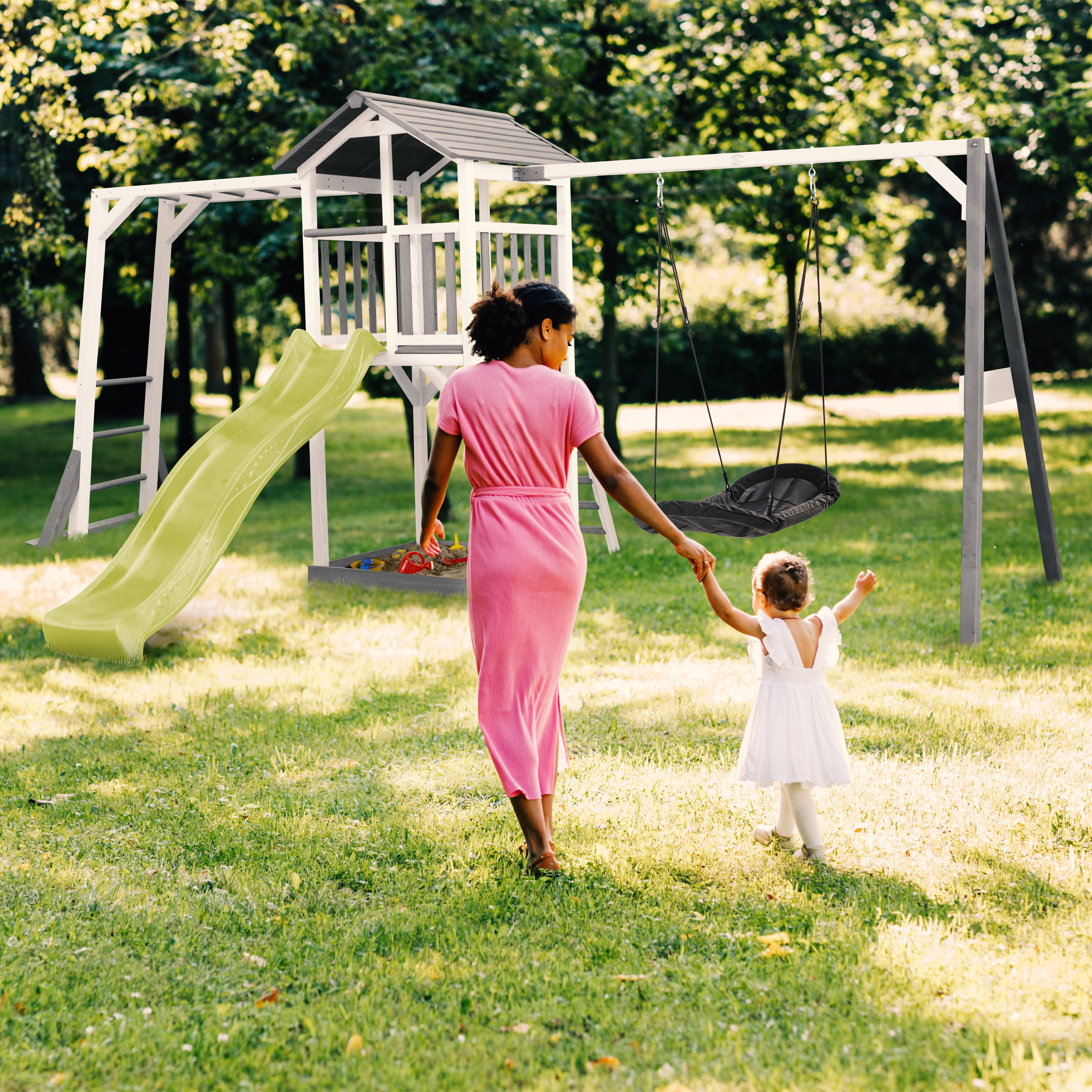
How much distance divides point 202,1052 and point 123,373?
20168 mm

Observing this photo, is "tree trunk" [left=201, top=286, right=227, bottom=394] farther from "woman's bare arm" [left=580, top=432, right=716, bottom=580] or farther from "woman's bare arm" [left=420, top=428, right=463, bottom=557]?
"woman's bare arm" [left=580, top=432, right=716, bottom=580]

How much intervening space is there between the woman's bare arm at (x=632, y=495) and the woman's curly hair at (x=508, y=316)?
43 centimetres

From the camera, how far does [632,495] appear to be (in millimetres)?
4277

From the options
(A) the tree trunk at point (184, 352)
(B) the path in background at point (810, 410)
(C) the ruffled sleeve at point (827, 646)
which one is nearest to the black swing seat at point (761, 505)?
(C) the ruffled sleeve at point (827, 646)

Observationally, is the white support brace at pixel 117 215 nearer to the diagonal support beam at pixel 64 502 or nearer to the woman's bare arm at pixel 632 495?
the diagonal support beam at pixel 64 502

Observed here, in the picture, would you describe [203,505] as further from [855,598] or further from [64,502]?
[855,598]

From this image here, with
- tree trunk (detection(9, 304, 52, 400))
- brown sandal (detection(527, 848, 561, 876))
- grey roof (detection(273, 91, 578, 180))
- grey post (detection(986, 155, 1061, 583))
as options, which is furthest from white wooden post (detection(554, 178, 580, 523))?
tree trunk (detection(9, 304, 52, 400))

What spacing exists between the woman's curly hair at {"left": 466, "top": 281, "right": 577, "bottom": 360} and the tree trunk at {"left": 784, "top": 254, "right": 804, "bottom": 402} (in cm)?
1420

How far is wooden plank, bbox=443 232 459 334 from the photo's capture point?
845 cm

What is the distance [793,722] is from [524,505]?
1.19 m

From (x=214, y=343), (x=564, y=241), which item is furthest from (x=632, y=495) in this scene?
(x=214, y=343)

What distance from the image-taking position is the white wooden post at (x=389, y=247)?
8484mm

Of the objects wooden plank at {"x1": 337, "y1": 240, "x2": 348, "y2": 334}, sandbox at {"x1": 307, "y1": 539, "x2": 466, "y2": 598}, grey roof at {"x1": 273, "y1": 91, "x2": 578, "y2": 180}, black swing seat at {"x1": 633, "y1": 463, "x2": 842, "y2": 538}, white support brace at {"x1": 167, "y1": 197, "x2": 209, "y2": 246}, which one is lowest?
sandbox at {"x1": 307, "y1": 539, "x2": 466, "y2": 598}

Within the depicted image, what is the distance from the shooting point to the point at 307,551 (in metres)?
12.0
